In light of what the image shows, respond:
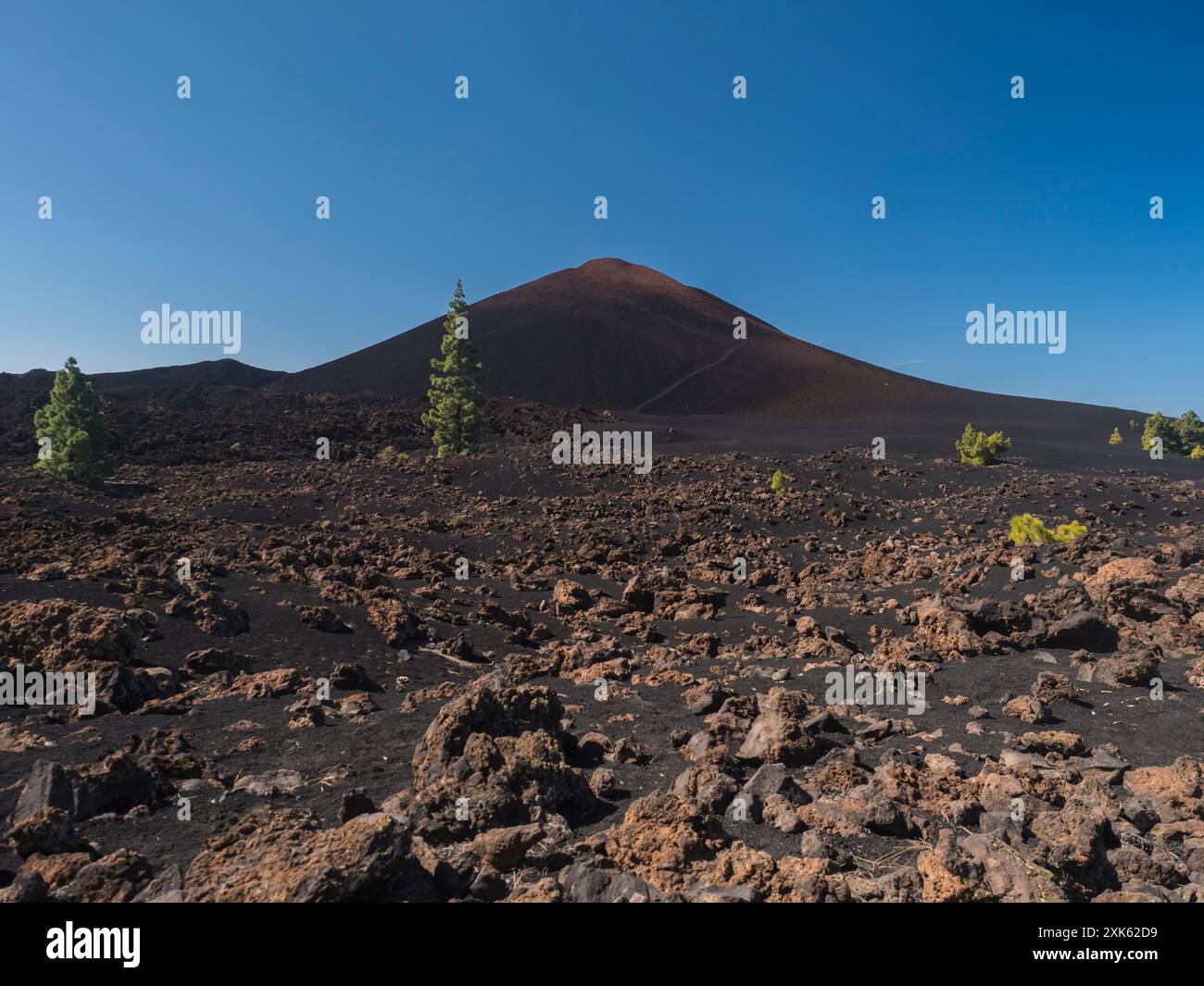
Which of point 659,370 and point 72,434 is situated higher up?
point 659,370

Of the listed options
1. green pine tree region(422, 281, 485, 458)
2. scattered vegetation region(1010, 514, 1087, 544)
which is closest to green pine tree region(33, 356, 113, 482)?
green pine tree region(422, 281, 485, 458)

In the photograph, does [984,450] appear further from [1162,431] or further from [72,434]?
[72,434]

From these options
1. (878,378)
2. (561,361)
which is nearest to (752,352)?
(878,378)

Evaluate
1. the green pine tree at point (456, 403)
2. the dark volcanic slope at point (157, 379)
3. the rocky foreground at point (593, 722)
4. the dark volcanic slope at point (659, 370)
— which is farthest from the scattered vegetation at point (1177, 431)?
the dark volcanic slope at point (157, 379)

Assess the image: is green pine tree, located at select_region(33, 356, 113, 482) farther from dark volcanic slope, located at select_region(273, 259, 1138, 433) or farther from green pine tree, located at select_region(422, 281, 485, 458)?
dark volcanic slope, located at select_region(273, 259, 1138, 433)

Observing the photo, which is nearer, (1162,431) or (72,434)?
(72,434)

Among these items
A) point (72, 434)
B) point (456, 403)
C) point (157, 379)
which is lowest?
point (72, 434)

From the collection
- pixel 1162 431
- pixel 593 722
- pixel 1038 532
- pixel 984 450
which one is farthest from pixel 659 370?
pixel 593 722
